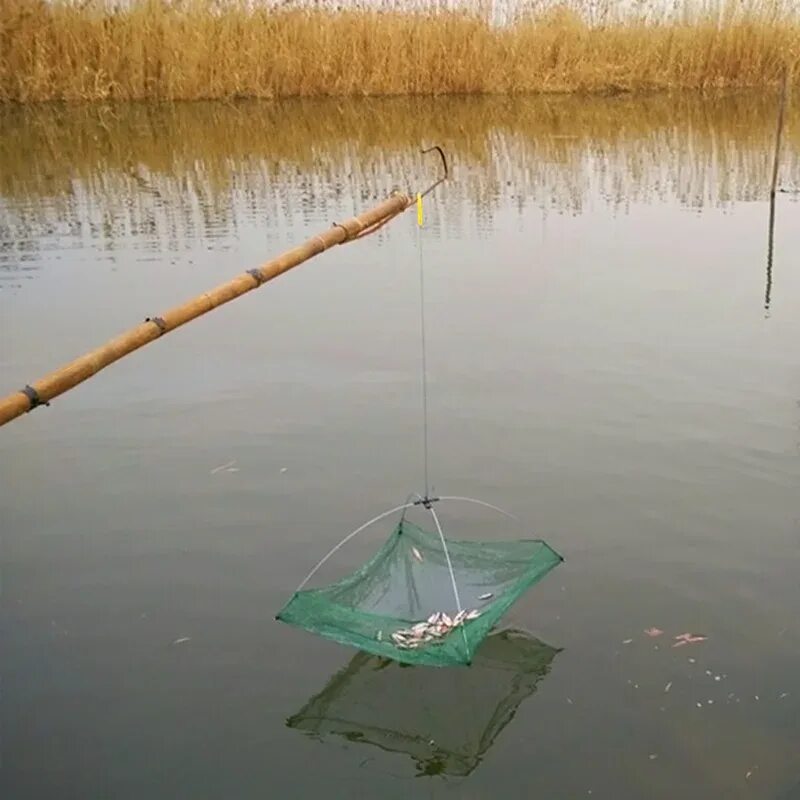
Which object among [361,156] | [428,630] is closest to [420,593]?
[428,630]

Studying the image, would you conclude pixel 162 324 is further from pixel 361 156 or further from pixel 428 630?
A: pixel 361 156

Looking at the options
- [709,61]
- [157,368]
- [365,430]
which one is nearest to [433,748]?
[365,430]

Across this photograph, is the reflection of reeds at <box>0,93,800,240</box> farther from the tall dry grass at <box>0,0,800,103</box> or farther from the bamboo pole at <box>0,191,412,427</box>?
the bamboo pole at <box>0,191,412,427</box>

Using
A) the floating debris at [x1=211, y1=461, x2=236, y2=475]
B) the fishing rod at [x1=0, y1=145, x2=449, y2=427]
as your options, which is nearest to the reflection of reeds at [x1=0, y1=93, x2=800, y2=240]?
the floating debris at [x1=211, y1=461, x2=236, y2=475]

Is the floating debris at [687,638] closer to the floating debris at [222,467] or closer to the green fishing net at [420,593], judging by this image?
the green fishing net at [420,593]

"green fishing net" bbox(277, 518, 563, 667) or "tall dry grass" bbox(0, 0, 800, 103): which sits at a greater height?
"tall dry grass" bbox(0, 0, 800, 103)

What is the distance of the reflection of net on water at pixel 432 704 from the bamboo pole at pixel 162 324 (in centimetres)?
128

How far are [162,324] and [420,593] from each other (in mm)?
1439

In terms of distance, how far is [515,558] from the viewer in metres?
3.62

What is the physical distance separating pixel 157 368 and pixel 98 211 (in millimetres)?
4911

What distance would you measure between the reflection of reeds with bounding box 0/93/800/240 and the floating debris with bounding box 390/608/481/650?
6.84 metres

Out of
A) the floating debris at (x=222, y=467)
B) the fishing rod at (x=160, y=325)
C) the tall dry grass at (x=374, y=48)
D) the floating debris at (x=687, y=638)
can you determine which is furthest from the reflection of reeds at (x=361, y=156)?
the floating debris at (x=687, y=638)

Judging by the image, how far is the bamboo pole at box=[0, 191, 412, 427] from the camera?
106 inches

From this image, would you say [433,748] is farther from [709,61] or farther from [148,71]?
[709,61]
